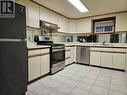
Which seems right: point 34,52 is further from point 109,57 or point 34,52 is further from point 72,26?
point 72,26

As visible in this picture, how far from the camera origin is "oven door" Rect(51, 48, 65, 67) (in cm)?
300

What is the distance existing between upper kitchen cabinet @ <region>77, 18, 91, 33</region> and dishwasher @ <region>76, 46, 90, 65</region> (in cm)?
81

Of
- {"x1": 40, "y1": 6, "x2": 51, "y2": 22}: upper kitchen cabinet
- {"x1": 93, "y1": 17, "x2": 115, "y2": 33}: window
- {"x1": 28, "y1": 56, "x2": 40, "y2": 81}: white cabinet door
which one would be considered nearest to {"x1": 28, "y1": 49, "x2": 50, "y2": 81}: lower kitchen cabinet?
{"x1": 28, "y1": 56, "x2": 40, "y2": 81}: white cabinet door

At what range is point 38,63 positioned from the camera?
2.49 metres

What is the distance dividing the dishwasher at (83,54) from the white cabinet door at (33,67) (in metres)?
2.25

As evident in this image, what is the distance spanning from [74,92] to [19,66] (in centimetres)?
115

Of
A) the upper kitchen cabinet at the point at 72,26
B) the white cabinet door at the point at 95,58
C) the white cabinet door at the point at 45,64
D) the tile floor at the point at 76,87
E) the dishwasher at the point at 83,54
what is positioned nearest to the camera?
the tile floor at the point at 76,87

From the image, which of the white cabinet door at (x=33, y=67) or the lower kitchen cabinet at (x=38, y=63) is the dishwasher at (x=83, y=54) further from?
the white cabinet door at (x=33, y=67)

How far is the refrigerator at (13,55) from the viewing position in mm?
1468

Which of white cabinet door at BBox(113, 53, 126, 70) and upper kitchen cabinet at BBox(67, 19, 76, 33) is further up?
upper kitchen cabinet at BBox(67, 19, 76, 33)

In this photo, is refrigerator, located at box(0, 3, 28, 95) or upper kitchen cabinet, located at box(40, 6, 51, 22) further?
upper kitchen cabinet, located at box(40, 6, 51, 22)

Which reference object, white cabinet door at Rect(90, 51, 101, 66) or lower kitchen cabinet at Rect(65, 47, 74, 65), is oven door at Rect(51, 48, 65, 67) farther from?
white cabinet door at Rect(90, 51, 101, 66)

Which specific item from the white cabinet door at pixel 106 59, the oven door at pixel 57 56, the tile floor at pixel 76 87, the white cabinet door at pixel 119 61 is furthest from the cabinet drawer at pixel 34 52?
the white cabinet door at pixel 119 61

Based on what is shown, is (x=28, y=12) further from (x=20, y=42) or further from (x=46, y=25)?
(x=20, y=42)
